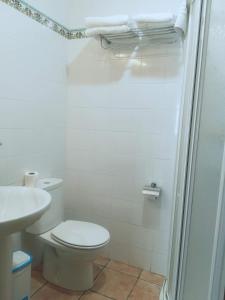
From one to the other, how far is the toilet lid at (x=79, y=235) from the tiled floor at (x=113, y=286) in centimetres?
39

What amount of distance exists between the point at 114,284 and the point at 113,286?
2 cm

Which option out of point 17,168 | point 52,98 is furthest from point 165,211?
point 52,98

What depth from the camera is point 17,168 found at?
1711 millimetres

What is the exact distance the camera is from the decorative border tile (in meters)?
1.58

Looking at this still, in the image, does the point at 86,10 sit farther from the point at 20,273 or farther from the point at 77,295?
the point at 77,295

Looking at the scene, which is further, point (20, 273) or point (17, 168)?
point (17, 168)

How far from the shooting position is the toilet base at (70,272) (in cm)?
170

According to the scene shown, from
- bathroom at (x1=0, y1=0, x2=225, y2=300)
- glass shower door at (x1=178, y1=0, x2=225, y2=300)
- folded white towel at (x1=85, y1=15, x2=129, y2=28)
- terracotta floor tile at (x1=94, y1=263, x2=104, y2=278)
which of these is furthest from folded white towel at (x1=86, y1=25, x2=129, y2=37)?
terracotta floor tile at (x1=94, y1=263, x2=104, y2=278)

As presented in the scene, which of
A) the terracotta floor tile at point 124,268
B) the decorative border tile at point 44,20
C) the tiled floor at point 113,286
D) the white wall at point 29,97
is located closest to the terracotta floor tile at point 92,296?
the tiled floor at point 113,286

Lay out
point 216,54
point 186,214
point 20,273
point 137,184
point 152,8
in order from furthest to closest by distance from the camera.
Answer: point 137,184 → point 152,8 → point 20,273 → point 186,214 → point 216,54

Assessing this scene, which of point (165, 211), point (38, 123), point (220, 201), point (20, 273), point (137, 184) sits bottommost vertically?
point (20, 273)

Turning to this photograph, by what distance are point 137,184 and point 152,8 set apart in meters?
1.37

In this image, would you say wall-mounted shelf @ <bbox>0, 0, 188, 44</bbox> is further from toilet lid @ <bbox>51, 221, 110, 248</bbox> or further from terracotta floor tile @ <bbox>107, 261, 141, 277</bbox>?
terracotta floor tile @ <bbox>107, 261, 141, 277</bbox>

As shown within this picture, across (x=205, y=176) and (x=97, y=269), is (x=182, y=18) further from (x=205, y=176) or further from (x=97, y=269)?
(x=97, y=269)
